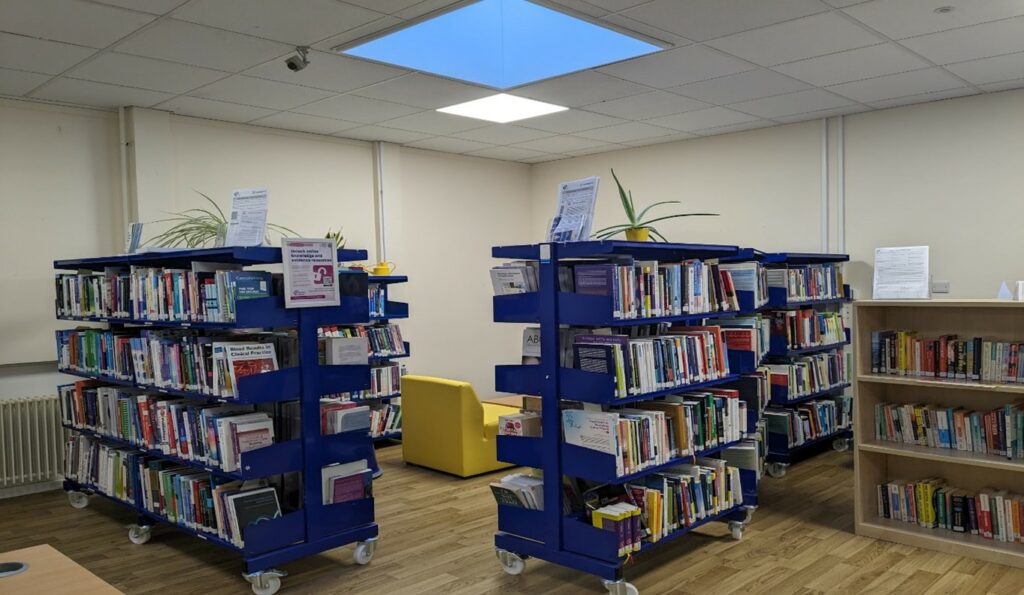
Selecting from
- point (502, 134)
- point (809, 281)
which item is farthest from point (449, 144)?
point (809, 281)

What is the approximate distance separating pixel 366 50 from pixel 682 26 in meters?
2.01

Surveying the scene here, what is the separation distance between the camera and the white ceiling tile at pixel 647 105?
6.20 meters

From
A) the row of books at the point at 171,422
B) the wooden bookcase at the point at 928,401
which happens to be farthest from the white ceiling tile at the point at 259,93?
the wooden bookcase at the point at 928,401

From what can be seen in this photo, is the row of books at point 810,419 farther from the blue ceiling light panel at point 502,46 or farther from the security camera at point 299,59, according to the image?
the security camera at point 299,59

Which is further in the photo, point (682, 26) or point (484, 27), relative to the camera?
point (484, 27)

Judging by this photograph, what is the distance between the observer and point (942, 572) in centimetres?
405

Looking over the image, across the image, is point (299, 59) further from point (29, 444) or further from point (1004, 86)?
point (1004, 86)

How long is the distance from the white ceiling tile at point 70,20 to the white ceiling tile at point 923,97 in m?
5.78

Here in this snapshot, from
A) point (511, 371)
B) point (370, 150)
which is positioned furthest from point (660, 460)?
point (370, 150)

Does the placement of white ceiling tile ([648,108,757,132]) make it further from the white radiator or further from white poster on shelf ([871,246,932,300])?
the white radiator

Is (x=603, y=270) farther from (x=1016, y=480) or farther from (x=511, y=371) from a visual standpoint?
(x=1016, y=480)

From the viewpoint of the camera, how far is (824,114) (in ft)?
23.0

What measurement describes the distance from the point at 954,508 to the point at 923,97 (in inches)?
145

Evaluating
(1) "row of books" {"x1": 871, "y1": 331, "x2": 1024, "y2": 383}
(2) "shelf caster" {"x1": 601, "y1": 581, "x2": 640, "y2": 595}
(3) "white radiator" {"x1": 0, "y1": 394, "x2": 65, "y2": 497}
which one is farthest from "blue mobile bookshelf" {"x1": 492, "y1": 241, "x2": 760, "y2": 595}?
(3) "white radiator" {"x1": 0, "y1": 394, "x2": 65, "y2": 497}
